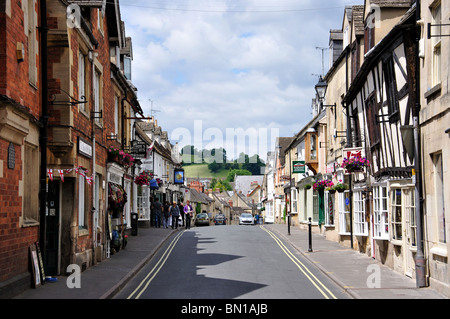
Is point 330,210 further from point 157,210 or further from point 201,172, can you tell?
point 201,172

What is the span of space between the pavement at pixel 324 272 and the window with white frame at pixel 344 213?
3.58 ft

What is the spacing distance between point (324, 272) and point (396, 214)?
2.80m

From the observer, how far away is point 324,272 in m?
16.9

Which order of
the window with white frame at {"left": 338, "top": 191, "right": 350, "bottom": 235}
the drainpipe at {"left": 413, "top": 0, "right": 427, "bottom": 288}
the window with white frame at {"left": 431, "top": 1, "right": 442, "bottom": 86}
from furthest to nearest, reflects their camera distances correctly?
the window with white frame at {"left": 338, "top": 191, "right": 350, "bottom": 235} < the drainpipe at {"left": 413, "top": 0, "right": 427, "bottom": 288} < the window with white frame at {"left": 431, "top": 1, "right": 442, "bottom": 86}

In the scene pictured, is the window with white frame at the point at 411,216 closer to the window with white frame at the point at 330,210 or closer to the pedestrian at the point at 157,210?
the window with white frame at the point at 330,210

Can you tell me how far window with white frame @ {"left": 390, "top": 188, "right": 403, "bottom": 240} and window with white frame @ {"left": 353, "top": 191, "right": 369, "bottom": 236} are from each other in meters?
4.35

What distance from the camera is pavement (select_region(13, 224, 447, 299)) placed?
12.7 m

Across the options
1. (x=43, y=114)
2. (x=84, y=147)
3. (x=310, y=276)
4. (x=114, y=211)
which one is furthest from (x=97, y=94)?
(x=310, y=276)

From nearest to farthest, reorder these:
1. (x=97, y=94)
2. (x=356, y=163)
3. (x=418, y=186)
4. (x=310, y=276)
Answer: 1. (x=418, y=186)
2. (x=310, y=276)
3. (x=97, y=94)
4. (x=356, y=163)

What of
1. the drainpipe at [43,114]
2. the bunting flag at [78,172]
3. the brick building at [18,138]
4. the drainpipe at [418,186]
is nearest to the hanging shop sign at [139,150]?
the bunting flag at [78,172]

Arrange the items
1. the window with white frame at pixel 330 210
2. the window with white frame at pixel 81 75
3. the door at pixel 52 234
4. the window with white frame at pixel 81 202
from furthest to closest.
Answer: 1. the window with white frame at pixel 330 210
2. the window with white frame at pixel 81 202
3. the window with white frame at pixel 81 75
4. the door at pixel 52 234

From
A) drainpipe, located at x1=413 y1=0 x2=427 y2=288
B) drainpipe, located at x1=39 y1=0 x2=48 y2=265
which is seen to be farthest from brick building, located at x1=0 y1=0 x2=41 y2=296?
drainpipe, located at x1=413 y1=0 x2=427 y2=288

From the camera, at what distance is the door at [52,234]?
15.5m

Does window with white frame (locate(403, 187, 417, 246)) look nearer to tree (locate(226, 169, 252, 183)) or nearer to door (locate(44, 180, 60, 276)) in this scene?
door (locate(44, 180, 60, 276))
